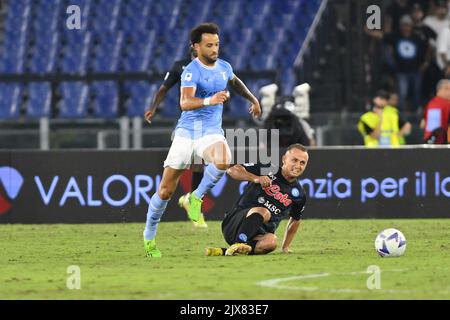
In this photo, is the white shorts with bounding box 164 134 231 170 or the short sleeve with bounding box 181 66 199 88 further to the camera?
the white shorts with bounding box 164 134 231 170

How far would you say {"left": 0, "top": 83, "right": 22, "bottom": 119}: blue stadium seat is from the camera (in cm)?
2392

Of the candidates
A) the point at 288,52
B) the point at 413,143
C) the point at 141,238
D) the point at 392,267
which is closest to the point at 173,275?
the point at 392,267

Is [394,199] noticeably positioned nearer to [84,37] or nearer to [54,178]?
[54,178]

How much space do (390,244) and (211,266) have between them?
1.81 meters

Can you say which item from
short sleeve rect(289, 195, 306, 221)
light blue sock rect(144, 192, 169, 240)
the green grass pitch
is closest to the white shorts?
light blue sock rect(144, 192, 169, 240)

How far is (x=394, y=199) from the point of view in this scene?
58.5 ft

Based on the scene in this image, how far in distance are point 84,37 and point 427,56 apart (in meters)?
6.37

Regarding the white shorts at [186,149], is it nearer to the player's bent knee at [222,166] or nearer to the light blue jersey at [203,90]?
the light blue jersey at [203,90]

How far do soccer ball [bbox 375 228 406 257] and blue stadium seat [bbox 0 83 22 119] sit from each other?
12.7 metres

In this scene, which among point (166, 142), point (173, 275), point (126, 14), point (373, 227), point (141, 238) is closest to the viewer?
point (173, 275)

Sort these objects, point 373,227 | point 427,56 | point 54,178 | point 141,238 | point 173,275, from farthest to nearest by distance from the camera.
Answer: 1. point 427,56
2. point 54,178
3. point 373,227
4. point 141,238
5. point 173,275

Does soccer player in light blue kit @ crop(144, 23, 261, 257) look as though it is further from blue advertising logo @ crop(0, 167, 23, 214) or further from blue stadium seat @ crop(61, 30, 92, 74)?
blue stadium seat @ crop(61, 30, 92, 74)

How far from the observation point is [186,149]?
12.7 meters

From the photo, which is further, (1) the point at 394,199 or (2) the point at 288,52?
(2) the point at 288,52
